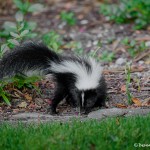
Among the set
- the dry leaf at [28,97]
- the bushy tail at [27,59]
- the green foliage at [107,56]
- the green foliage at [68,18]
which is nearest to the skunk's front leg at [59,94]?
the bushy tail at [27,59]

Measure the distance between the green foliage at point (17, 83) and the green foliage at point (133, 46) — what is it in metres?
2.85

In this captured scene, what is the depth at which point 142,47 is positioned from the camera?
35.1 feet

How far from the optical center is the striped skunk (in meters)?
7.77

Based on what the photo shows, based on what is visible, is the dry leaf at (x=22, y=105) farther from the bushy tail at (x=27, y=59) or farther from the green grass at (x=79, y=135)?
the green grass at (x=79, y=135)

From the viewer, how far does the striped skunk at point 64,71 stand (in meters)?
7.77

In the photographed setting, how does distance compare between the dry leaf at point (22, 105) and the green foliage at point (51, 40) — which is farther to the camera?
the green foliage at point (51, 40)

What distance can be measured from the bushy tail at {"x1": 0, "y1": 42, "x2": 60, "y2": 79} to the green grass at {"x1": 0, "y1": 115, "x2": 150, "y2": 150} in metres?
1.38

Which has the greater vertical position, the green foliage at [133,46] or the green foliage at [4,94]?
the green foliage at [133,46]

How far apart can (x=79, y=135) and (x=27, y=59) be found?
2250 mm

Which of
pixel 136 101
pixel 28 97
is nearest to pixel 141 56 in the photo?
pixel 136 101

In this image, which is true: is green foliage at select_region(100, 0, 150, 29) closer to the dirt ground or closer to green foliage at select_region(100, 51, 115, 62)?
the dirt ground

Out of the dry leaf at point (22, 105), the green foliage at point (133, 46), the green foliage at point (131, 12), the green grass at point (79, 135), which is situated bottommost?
the green grass at point (79, 135)

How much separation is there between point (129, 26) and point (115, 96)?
4.26 metres

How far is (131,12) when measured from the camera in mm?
12203
